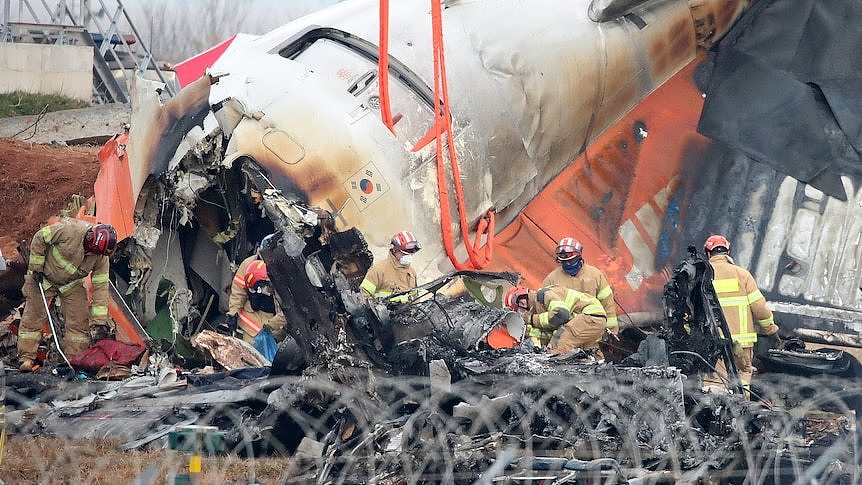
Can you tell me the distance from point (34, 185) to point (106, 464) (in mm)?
10452

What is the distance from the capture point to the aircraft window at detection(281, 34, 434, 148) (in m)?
9.02

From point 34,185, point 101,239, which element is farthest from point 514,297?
point 34,185

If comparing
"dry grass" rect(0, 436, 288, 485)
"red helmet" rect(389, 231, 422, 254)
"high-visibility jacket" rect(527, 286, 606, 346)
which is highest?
"red helmet" rect(389, 231, 422, 254)

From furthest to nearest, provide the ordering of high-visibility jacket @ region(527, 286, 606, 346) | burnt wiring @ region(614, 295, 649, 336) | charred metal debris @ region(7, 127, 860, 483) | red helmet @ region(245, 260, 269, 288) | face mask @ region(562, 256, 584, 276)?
1. burnt wiring @ region(614, 295, 649, 336)
2. face mask @ region(562, 256, 584, 276)
3. red helmet @ region(245, 260, 269, 288)
4. high-visibility jacket @ region(527, 286, 606, 346)
5. charred metal debris @ region(7, 127, 860, 483)

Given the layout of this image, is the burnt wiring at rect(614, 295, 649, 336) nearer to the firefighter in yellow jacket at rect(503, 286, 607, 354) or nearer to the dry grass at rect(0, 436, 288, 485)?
the firefighter in yellow jacket at rect(503, 286, 607, 354)

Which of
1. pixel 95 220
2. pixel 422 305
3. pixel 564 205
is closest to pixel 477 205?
pixel 564 205

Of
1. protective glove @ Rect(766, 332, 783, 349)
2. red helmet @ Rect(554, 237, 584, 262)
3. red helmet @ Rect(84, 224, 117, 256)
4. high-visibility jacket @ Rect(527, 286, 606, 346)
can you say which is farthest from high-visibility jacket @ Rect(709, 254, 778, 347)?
red helmet @ Rect(84, 224, 117, 256)

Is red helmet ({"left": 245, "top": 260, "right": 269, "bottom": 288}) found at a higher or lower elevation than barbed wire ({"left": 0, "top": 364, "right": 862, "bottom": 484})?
higher

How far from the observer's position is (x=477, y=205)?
31.1 feet

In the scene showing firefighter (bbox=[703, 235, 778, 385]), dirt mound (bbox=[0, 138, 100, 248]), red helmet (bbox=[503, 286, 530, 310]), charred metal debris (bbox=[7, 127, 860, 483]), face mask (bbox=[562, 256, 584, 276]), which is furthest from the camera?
dirt mound (bbox=[0, 138, 100, 248])

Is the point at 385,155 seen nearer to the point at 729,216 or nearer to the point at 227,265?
the point at 227,265

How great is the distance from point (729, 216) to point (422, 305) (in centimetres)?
538

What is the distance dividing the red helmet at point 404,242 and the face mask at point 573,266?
1597mm

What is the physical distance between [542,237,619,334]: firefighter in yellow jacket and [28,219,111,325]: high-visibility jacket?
407 centimetres
